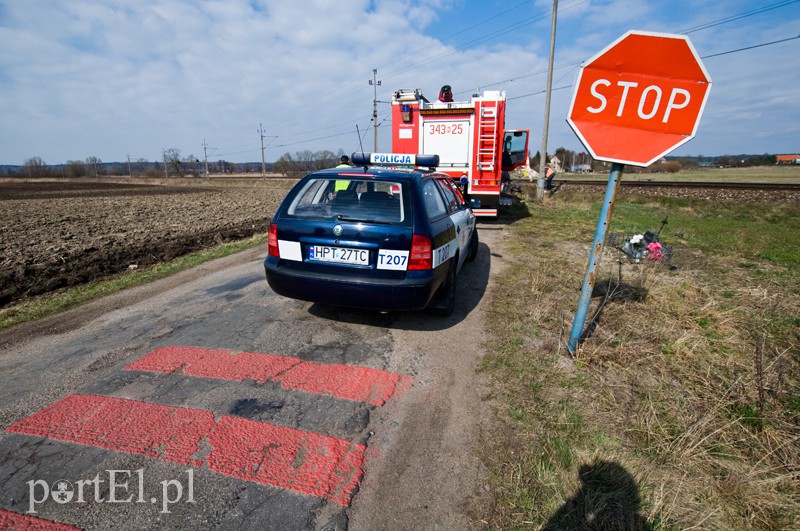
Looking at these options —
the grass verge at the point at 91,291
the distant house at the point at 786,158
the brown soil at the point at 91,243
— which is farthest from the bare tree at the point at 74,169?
the distant house at the point at 786,158

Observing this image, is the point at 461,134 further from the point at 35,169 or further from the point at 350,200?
the point at 35,169

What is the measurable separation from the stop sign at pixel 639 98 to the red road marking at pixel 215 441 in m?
2.78

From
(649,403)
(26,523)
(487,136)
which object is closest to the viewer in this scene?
(26,523)

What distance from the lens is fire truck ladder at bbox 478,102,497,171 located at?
930 centimetres

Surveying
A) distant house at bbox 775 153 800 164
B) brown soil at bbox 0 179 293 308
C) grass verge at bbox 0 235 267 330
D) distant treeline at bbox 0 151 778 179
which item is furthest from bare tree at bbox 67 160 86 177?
distant house at bbox 775 153 800 164

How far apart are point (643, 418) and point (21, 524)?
3483 mm

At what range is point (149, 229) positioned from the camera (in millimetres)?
11062

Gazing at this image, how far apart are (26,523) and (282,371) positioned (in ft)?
5.19

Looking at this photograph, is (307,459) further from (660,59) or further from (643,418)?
(660,59)

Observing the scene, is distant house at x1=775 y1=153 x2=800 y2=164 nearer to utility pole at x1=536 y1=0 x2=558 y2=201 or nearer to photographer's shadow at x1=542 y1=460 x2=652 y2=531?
utility pole at x1=536 y1=0 x2=558 y2=201

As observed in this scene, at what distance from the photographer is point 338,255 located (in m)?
3.58

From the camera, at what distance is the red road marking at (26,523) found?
1747 millimetres
